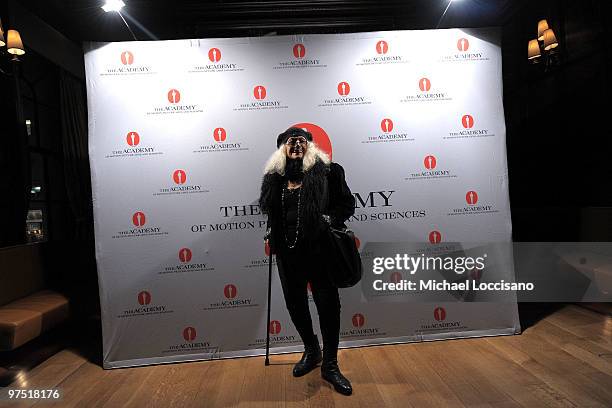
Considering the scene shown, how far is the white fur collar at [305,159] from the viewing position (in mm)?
2357

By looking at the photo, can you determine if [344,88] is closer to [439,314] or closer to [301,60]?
[301,60]

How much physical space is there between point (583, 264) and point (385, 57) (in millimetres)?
3056

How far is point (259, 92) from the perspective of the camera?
301 centimetres

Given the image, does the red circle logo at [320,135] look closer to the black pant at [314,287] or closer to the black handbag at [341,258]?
the black handbag at [341,258]

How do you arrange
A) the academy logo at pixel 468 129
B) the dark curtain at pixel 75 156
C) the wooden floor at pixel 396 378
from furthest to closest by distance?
the dark curtain at pixel 75 156 → the academy logo at pixel 468 129 → the wooden floor at pixel 396 378

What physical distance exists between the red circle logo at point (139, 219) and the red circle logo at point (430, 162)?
2.31m

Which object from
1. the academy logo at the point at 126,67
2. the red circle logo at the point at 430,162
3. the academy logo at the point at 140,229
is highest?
the academy logo at the point at 126,67

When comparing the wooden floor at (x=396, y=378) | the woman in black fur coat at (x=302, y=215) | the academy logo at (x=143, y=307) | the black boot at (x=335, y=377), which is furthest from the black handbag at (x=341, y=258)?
the academy logo at (x=143, y=307)

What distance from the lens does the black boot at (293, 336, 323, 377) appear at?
258 centimetres

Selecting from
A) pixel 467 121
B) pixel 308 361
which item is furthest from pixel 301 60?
pixel 308 361

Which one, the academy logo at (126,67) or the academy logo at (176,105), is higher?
the academy logo at (126,67)

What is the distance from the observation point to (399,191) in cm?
309

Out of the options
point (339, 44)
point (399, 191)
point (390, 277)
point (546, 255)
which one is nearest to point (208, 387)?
point (390, 277)

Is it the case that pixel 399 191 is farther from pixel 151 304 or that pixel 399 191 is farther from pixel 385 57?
pixel 151 304
